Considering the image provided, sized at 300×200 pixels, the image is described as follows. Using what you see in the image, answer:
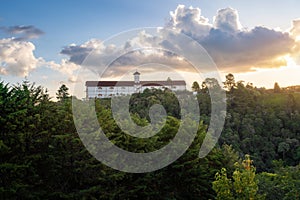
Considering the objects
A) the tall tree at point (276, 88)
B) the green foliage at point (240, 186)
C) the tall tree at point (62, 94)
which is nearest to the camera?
the green foliage at point (240, 186)

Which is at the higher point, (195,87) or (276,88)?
(276,88)

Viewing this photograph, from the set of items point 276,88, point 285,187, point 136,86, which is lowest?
point 285,187

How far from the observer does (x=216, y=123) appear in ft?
181

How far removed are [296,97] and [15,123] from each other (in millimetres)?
75494

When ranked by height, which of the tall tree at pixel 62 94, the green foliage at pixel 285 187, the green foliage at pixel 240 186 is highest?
the tall tree at pixel 62 94

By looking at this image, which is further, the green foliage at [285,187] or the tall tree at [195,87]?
the tall tree at [195,87]

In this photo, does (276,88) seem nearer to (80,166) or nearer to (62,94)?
(62,94)

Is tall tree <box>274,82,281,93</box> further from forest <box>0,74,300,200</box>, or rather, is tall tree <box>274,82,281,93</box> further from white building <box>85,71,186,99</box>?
forest <box>0,74,300,200</box>

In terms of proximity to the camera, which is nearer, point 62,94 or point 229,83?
point 62,94

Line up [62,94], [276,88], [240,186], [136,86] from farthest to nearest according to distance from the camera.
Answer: [276,88] → [136,86] → [62,94] → [240,186]

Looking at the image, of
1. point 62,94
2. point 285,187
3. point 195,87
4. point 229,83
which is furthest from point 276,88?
point 285,187

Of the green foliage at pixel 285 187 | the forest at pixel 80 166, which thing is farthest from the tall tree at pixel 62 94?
the green foliage at pixel 285 187

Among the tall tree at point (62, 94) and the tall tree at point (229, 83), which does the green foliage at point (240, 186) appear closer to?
the tall tree at point (62, 94)

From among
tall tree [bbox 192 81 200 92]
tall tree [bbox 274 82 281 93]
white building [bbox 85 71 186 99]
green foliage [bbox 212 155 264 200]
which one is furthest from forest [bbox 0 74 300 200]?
tall tree [bbox 274 82 281 93]
